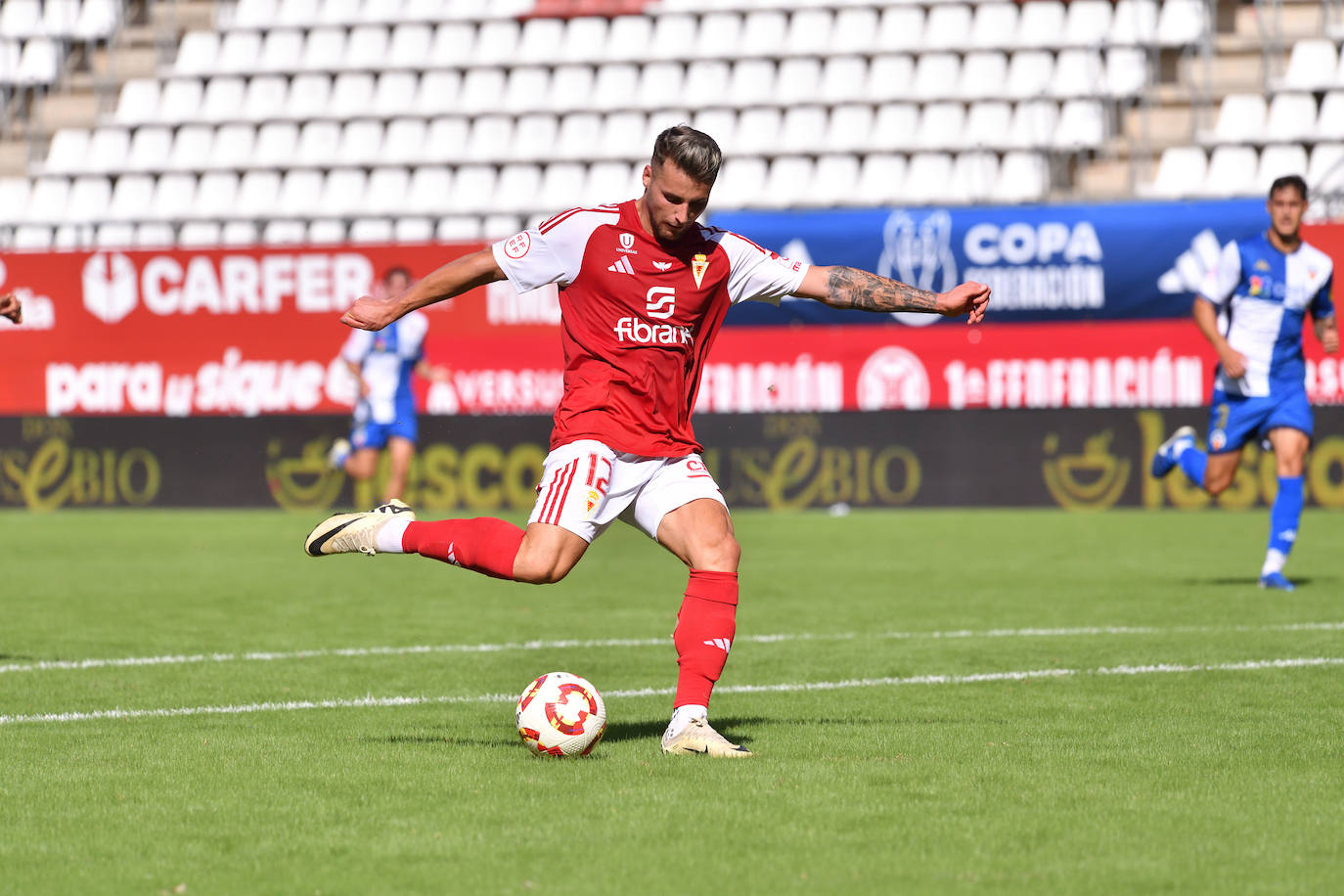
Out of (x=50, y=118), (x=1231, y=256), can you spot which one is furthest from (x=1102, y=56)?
(x=50, y=118)

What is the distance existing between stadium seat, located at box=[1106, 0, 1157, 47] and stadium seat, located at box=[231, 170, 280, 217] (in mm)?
10363

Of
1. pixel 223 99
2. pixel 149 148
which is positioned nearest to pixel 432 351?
pixel 149 148

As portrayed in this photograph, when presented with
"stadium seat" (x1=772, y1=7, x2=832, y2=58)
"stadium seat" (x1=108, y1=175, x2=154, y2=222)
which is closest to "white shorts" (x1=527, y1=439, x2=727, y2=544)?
"stadium seat" (x1=772, y1=7, x2=832, y2=58)

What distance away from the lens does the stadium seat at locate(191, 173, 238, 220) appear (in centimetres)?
2275

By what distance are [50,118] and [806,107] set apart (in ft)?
34.3

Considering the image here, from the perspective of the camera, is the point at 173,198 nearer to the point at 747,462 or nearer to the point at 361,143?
the point at 361,143

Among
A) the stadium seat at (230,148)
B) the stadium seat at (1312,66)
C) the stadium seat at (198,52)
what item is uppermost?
the stadium seat at (198,52)

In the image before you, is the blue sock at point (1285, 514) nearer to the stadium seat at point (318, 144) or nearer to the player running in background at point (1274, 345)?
the player running in background at point (1274, 345)

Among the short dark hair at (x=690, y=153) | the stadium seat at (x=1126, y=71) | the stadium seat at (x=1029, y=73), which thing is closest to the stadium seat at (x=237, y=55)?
the stadium seat at (x=1029, y=73)

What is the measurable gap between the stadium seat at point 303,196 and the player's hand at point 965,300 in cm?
1748

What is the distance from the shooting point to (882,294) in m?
5.87

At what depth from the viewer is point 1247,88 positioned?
848 inches

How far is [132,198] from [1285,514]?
16.5 meters

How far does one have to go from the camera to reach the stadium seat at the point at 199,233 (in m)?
22.2
